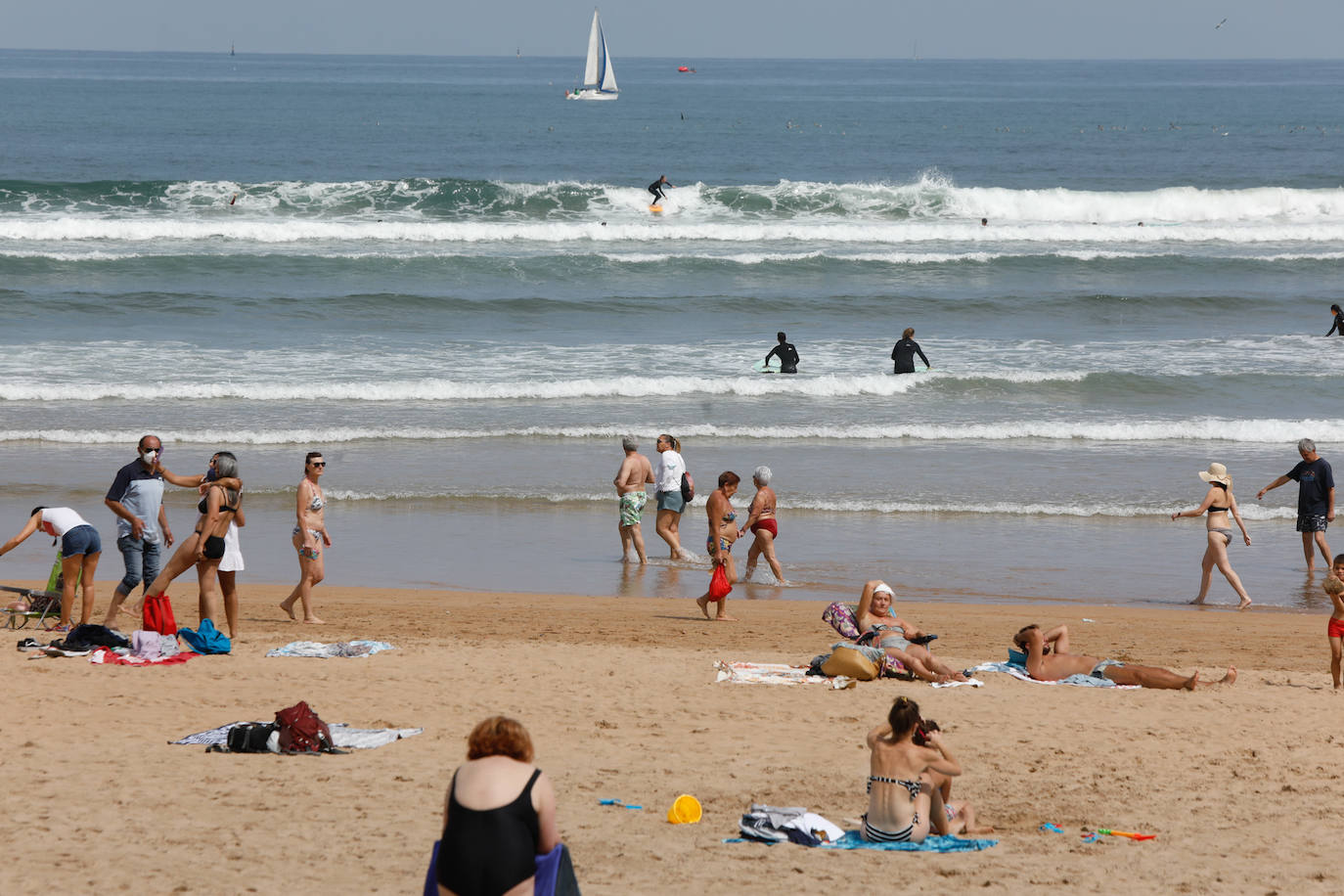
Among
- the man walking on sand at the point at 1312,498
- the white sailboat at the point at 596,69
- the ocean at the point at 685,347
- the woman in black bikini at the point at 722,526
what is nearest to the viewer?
the woman in black bikini at the point at 722,526

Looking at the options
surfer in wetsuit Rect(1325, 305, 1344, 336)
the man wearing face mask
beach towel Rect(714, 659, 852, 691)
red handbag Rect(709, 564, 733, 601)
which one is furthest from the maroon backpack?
surfer in wetsuit Rect(1325, 305, 1344, 336)

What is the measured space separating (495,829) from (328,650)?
5.84 metres

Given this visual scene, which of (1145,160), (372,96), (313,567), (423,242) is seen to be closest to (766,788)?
(313,567)

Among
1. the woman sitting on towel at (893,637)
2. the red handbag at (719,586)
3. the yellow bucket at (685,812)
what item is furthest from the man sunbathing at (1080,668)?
the yellow bucket at (685,812)

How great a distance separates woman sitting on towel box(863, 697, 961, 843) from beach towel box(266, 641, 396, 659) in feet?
15.0

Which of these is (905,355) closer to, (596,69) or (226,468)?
(226,468)

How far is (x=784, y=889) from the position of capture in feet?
19.7

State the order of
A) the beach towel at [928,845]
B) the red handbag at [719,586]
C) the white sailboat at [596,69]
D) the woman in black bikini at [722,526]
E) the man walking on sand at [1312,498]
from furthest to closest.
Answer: the white sailboat at [596,69], the man walking on sand at [1312,498], the woman in black bikini at [722,526], the red handbag at [719,586], the beach towel at [928,845]

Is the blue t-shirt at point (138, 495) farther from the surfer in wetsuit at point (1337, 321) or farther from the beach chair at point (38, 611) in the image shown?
the surfer in wetsuit at point (1337, 321)

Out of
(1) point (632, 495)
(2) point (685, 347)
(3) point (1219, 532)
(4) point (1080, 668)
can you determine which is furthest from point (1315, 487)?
(2) point (685, 347)

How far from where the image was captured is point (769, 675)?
958 cm

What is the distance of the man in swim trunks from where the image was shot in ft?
44.0

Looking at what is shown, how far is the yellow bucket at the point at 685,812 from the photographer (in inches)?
269

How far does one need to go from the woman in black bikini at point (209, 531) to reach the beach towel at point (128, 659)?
19.6 inches
